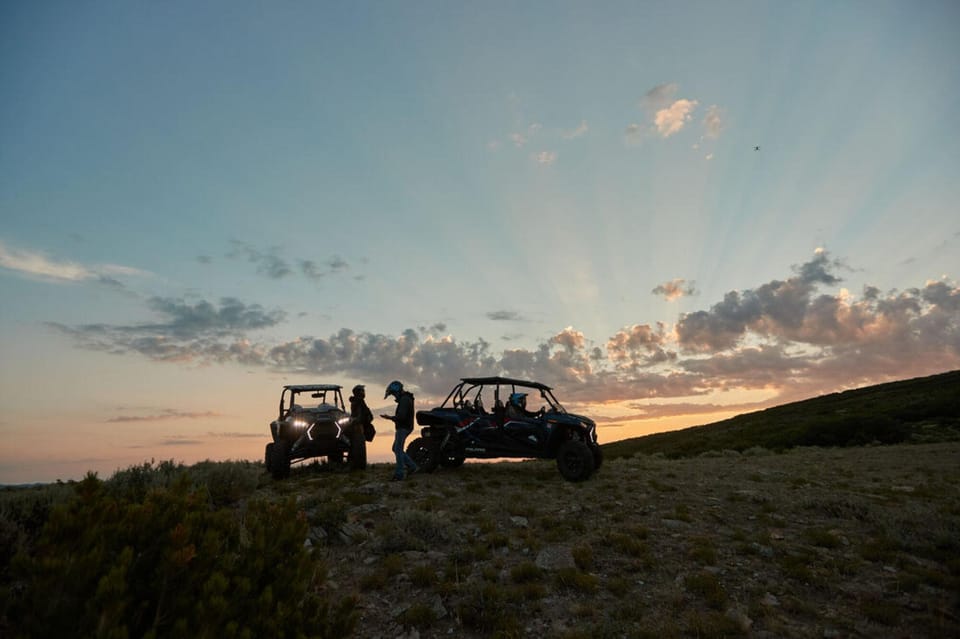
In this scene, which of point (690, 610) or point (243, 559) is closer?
point (243, 559)

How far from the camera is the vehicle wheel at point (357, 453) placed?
13672 millimetres

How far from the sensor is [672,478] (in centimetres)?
1373

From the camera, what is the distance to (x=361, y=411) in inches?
538

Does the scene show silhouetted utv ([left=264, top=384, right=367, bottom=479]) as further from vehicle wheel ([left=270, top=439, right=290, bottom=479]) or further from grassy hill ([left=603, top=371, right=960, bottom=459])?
grassy hill ([left=603, top=371, right=960, bottom=459])

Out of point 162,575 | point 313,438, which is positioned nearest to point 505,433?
point 313,438

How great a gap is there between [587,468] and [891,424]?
113ft

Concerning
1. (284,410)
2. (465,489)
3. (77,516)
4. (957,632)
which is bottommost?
(957,632)

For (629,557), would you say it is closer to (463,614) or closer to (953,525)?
(463,614)

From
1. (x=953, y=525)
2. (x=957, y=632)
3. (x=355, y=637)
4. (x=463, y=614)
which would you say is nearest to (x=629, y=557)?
(x=463, y=614)

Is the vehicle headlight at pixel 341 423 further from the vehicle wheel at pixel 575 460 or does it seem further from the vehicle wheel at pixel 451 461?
the vehicle wheel at pixel 575 460

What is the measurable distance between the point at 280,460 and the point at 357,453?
1.99 metres

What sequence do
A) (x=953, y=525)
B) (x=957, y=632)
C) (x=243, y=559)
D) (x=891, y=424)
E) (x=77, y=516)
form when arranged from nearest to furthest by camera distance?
(x=77, y=516) → (x=243, y=559) → (x=957, y=632) → (x=953, y=525) → (x=891, y=424)

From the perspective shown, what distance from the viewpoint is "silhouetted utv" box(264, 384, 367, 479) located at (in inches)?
511

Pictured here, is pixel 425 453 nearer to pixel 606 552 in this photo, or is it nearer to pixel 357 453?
pixel 357 453
